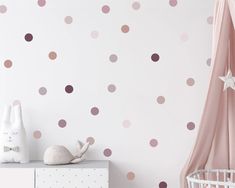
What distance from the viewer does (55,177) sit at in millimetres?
2561

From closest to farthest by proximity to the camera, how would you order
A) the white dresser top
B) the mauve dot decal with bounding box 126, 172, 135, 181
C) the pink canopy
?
the pink canopy < the white dresser top < the mauve dot decal with bounding box 126, 172, 135, 181

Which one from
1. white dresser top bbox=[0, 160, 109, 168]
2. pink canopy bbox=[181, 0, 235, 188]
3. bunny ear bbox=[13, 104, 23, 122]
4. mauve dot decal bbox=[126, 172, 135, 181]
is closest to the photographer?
pink canopy bbox=[181, 0, 235, 188]

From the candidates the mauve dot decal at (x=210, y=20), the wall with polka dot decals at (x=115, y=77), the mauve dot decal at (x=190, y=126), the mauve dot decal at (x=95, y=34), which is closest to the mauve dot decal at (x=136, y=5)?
the wall with polka dot decals at (x=115, y=77)

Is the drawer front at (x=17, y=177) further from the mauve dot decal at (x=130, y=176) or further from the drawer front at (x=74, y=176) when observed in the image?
the mauve dot decal at (x=130, y=176)

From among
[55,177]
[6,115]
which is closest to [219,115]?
[55,177]

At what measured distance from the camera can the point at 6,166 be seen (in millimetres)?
2633

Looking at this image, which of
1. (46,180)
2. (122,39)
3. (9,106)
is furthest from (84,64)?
(46,180)

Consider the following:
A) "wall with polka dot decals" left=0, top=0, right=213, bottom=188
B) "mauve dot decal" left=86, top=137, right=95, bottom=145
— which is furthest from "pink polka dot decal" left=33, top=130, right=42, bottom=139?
"mauve dot decal" left=86, top=137, right=95, bottom=145

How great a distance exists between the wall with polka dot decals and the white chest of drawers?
0.30 metres

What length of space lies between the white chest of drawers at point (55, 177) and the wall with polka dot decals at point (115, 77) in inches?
12.0

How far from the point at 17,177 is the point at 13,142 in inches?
9.4

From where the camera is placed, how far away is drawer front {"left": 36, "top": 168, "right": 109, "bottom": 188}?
2.56 m

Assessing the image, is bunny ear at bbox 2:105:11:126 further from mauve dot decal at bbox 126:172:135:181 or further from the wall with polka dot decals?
mauve dot decal at bbox 126:172:135:181

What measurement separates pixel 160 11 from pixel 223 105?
2.43 ft
